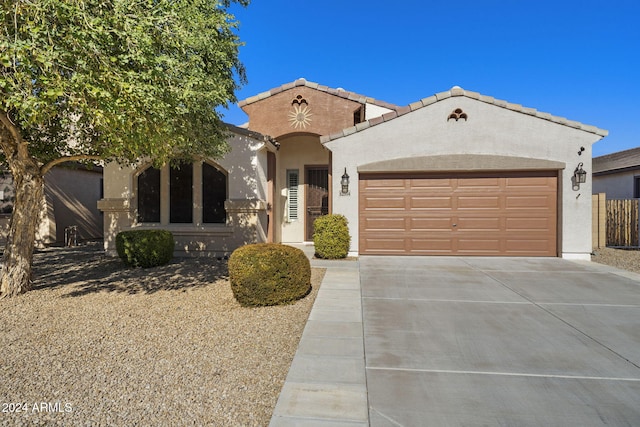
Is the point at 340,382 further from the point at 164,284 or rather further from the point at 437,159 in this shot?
the point at 437,159

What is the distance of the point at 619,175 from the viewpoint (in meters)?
15.9

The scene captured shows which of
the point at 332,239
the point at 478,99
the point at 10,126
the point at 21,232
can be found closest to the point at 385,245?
the point at 332,239

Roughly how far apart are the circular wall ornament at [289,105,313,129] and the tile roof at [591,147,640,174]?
15145 millimetres

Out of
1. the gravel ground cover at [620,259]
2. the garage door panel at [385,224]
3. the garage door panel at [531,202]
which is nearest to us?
the gravel ground cover at [620,259]

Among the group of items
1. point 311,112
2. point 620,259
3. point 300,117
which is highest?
point 311,112

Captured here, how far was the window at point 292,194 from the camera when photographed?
12.4m

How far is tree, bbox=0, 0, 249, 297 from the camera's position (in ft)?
13.1

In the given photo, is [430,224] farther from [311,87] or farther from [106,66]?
[106,66]

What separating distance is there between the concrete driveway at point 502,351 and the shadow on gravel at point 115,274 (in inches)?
152

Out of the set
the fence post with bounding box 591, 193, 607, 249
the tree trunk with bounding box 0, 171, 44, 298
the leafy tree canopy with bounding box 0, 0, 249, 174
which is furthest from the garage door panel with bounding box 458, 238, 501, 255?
the tree trunk with bounding box 0, 171, 44, 298

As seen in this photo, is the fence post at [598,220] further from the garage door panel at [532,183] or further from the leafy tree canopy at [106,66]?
the leafy tree canopy at [106,66]

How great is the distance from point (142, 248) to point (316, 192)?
6230 mm

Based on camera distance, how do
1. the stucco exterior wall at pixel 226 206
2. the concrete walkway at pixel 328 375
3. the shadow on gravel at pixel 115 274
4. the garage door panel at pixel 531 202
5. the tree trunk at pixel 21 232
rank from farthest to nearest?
the stucco exterior wall at pixel 226 206 < the garage door panel at pixel 531 202 < the shadow on gravel at pixel 115 274 < the tree trunk at pixel 21 232 < the concrete walkway at pixel 328 375

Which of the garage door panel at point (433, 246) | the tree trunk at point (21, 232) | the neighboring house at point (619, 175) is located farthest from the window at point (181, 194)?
the neighboring house at point (619, 175)
